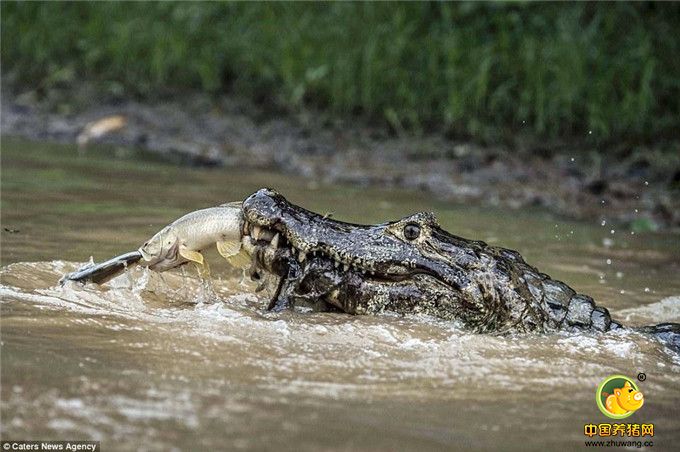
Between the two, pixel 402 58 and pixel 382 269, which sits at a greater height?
pixel 402 58

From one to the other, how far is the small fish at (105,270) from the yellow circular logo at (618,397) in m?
1.84

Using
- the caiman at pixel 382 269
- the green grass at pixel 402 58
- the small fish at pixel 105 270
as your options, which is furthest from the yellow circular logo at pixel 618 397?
the green grass at pixel 402 58

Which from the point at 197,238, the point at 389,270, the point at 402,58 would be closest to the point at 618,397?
the point at 389,270

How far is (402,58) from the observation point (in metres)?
10.2

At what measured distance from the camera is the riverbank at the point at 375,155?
27.2 ft

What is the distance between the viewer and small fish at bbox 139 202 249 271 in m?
4.07

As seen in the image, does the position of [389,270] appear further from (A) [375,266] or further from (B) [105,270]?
(B) [105,270]

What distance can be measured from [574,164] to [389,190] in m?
1.68

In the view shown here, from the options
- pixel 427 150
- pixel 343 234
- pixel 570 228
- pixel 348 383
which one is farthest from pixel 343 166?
pixel 348 383

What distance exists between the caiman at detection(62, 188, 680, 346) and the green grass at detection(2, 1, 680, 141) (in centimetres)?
536

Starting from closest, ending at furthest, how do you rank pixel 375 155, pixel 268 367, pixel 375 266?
pixel 268 367
pixel 375 266
pixel 375 155

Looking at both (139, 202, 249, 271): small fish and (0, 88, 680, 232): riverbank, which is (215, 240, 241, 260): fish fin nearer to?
(139, 202, 249, 271): small fish

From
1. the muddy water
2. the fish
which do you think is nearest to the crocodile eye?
the muddy water

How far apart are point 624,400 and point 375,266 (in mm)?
1112
